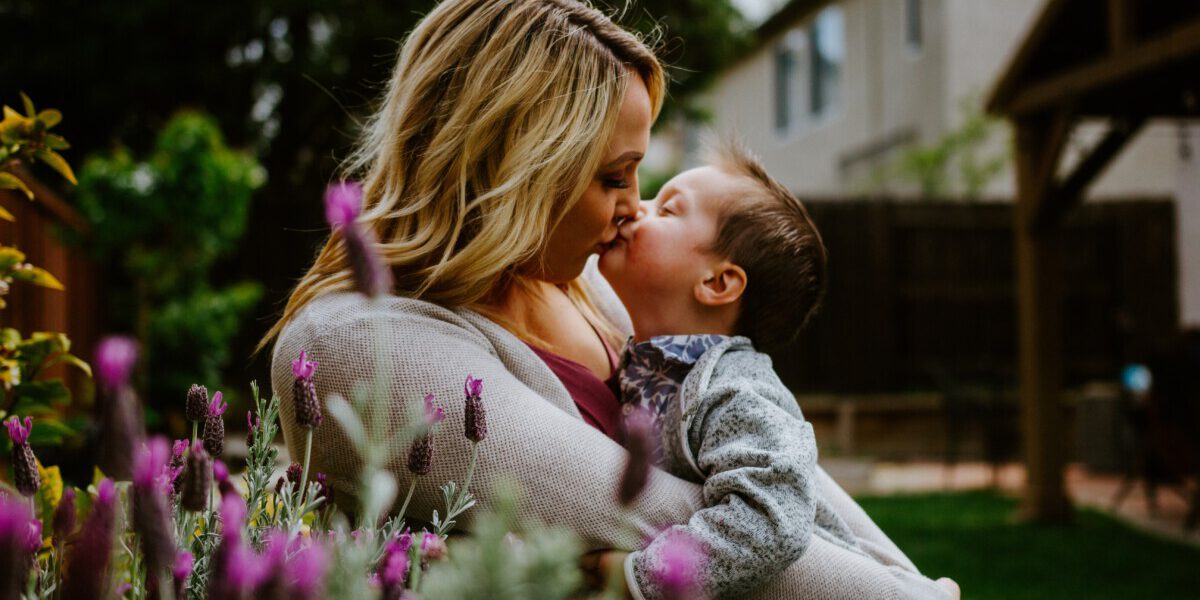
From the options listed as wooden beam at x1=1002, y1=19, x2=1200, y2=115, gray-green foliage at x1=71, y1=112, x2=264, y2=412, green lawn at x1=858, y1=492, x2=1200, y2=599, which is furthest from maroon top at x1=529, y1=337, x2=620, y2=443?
gray-green foliage at x1=71, y1=112, x2=264, y2=412

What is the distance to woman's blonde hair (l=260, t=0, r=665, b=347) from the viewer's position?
1686mm

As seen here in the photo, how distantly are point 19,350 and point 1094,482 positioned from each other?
10433 mm

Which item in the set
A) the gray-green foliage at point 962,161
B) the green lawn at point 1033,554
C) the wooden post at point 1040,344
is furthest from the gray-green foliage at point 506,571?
the gray-green foliage at point 962,161

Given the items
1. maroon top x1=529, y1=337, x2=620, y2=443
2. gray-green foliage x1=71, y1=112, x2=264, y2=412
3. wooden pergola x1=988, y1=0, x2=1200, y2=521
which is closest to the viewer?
maroon top x1=529, y1=337, x2=620, y2=443

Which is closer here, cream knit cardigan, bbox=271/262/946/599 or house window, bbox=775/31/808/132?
cream knit cardigan, bbox=271/262/946/599

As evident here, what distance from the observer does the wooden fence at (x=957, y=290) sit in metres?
12.7

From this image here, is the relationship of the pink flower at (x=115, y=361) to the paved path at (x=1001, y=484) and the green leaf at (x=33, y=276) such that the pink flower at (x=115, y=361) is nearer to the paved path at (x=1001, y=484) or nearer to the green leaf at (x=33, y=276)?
the green leaf at (x=33, y=276)

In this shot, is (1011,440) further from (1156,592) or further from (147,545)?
(147,545)

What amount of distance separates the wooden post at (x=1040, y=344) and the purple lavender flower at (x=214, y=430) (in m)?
7.49

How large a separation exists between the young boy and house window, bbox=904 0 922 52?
15.6m

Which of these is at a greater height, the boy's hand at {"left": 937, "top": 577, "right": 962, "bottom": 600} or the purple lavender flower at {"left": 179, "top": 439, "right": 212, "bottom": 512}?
the purple lavender flower at {"left": 179, "top": 439, "right": 212, "bottom": 512}

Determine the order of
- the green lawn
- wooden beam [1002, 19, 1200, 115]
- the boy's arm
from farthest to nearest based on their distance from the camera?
the green lawn → wooden beam [1002, 19, 1200, 115] → the boy's arm

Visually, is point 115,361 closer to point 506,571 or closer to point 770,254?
point 506,571

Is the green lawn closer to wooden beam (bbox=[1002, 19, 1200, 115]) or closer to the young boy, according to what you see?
wooden beam (bbox=[1002, 19, 1200, 115])
